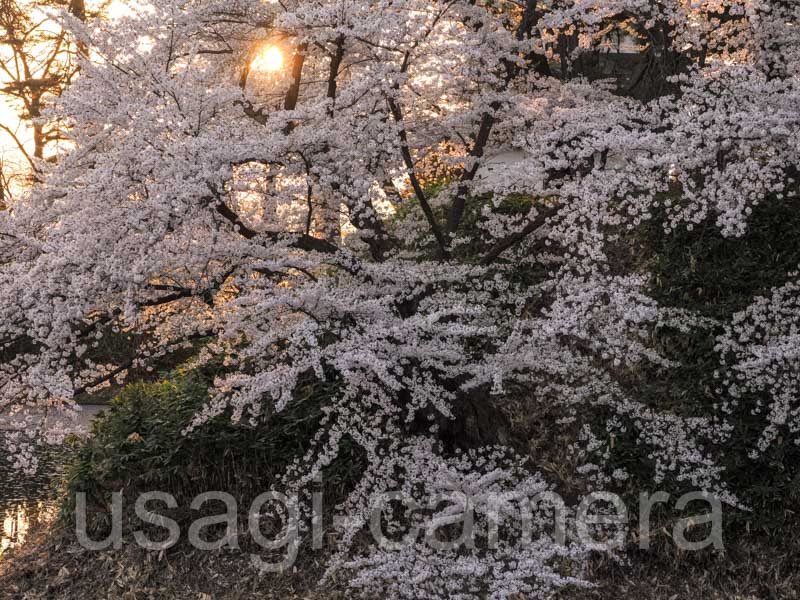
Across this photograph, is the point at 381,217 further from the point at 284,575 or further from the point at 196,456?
the point at 284,575

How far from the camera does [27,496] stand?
7297 mm

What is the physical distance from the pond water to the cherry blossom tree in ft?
7.04

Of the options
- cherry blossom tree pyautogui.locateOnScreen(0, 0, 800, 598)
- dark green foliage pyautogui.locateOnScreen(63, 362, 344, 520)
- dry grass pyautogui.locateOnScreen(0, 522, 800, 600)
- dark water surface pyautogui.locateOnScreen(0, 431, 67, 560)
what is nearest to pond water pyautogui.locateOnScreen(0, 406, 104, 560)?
dark water surface pyautogui.locateOnScreen(0, 431, 67, 560)

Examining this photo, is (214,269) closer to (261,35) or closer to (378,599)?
(261,35)

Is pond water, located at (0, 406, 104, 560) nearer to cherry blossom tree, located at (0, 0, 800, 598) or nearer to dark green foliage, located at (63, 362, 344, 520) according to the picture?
dark green foliage, located at (63, 362, 344, 520)

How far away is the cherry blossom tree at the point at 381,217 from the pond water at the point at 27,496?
2146 millimetres

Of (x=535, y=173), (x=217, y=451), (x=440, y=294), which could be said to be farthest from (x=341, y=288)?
(x=217, y=451)

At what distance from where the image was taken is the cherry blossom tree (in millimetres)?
4082

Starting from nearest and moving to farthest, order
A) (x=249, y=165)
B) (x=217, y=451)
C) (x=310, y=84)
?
(x=249, y=165) < (x=217, y=451) < (x=310, y=84)

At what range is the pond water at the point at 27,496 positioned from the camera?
6.37 metres

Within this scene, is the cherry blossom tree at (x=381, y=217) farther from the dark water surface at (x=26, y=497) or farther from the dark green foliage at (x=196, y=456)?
the dark water surface at (x=26, y=497)

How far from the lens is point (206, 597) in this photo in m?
4.89

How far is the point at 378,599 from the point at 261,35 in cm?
361

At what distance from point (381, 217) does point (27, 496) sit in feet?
14.6
